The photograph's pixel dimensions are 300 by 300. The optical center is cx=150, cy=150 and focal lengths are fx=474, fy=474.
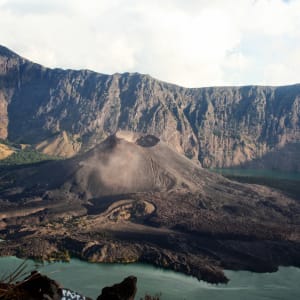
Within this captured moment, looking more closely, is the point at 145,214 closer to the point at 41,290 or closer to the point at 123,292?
the point at 123,292

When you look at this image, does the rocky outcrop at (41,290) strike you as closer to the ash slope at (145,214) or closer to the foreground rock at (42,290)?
the foreground rock at (42,290)

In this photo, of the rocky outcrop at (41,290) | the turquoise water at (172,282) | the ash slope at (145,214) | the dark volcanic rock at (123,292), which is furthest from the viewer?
the ash slope at (145,214)

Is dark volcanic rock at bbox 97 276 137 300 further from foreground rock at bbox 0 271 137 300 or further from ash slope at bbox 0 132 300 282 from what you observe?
ash slope at bbox 0 132 300 282

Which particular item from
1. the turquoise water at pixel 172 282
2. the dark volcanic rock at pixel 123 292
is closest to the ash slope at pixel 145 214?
the turquoise water at pixel 172 282

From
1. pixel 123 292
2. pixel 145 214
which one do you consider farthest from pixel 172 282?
pixel 123 292

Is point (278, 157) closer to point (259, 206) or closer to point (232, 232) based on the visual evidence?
point (259, 206)

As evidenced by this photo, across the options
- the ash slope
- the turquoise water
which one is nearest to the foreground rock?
the turquoise water
